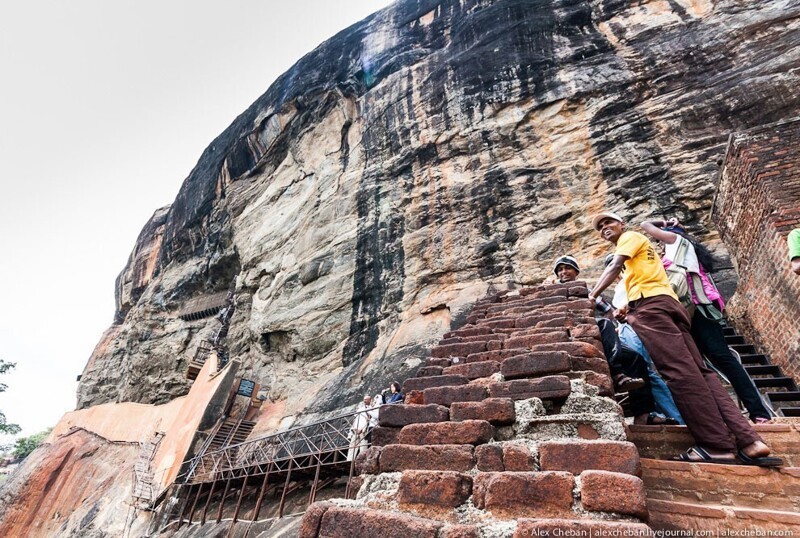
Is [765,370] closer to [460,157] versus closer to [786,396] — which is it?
[786,396]

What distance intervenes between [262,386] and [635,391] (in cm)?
1481

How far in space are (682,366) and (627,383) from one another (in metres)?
0.57

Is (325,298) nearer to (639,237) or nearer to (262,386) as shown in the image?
(262,386)

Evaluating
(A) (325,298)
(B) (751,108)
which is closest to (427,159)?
(A) (325,298)

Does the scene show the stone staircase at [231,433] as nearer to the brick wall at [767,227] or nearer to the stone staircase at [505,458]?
the stone staircase at [505,458]

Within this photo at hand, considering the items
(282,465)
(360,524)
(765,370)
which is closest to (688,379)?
(360,524)

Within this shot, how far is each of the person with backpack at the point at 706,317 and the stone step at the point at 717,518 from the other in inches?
57.0

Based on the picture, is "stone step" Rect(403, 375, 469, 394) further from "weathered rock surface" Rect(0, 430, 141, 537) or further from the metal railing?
"weathered rock surface" Rect(0, 430, 141, 537)

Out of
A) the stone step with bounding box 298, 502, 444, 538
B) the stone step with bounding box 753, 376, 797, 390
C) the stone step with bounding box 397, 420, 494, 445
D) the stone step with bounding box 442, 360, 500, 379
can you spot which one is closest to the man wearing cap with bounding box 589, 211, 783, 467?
the stone step with bounding box 442, 360, 500, 379

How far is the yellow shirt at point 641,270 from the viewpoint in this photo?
2.79 m

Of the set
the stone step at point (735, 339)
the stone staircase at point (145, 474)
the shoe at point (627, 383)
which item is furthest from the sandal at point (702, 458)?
the stone staircase at point (145, 474)

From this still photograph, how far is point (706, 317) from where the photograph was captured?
326cm

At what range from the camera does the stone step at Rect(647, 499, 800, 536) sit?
181cm

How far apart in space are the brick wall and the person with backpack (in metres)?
2.39
